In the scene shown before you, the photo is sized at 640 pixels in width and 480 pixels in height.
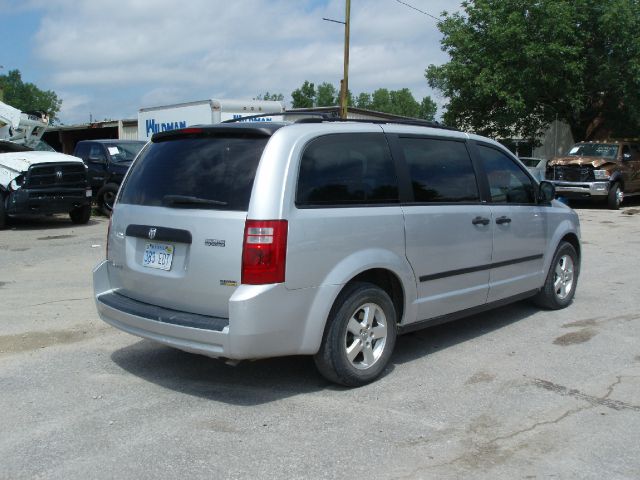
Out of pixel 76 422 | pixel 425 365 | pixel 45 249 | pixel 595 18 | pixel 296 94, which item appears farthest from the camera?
pixel 296 94

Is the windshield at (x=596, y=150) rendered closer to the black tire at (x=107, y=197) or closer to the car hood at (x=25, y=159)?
the black tire at (x=107, y=197)

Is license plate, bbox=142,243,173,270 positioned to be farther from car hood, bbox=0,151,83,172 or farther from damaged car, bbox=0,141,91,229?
car hood, bbox=0,151,83,172

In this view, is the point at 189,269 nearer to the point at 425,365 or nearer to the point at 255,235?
the point at 255,235

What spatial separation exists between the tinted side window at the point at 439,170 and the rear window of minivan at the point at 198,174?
136 centimetres

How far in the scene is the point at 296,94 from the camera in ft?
257

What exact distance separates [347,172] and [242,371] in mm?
1698

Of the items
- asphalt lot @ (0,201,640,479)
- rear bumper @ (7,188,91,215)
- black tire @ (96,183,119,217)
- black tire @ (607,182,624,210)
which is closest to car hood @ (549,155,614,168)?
black tire @ (607,182,624,210)

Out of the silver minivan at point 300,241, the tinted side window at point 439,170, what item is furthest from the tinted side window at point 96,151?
the tinted side window at point 439,170

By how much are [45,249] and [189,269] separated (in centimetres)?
781

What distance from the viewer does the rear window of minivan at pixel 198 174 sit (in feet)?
14.1

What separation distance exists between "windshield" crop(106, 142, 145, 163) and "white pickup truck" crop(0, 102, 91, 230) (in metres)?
2.30

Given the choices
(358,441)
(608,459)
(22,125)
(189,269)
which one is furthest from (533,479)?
(22,125)

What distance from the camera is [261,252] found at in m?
4.06

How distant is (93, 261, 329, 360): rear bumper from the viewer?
405 cm
